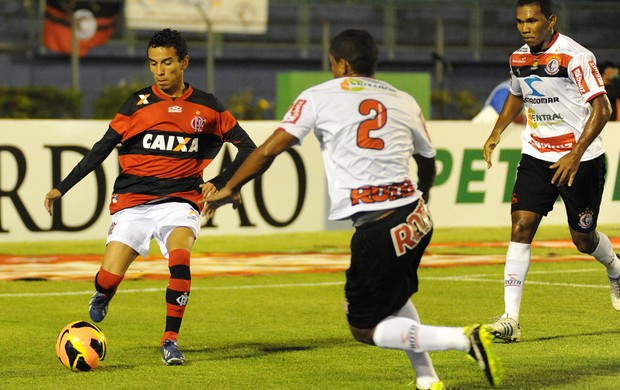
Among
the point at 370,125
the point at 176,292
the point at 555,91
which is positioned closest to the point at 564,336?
the point at 555,91

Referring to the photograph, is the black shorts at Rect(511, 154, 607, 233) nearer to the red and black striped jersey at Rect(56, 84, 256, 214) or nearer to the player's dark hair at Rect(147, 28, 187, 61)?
the red and black striped jersey at Rect(56, 84, 256, 214)

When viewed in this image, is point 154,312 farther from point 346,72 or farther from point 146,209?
point 346,72

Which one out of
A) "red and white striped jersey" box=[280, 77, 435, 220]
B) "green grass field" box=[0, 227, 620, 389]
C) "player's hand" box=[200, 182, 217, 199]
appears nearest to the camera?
"red and white striped jersey" box=[280, 77, 435, 220]

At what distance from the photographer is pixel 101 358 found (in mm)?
8078

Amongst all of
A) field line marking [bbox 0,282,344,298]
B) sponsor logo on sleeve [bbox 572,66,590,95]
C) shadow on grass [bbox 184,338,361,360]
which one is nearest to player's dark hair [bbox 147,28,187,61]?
shadow on grass [bbox 184,338,361,360]

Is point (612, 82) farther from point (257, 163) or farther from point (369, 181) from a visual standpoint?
point (257, 163)

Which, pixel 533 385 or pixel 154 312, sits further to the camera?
pixel 154 312

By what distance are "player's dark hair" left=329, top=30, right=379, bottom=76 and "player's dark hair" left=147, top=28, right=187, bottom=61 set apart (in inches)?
82.7

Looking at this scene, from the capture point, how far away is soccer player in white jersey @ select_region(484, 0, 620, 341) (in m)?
8.92

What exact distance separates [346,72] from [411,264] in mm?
989

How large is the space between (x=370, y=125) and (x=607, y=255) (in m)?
3.80

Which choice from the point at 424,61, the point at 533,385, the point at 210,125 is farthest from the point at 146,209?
the point at 424,61

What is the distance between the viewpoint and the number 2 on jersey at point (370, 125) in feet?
21.6

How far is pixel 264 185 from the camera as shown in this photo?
18.2 meters
